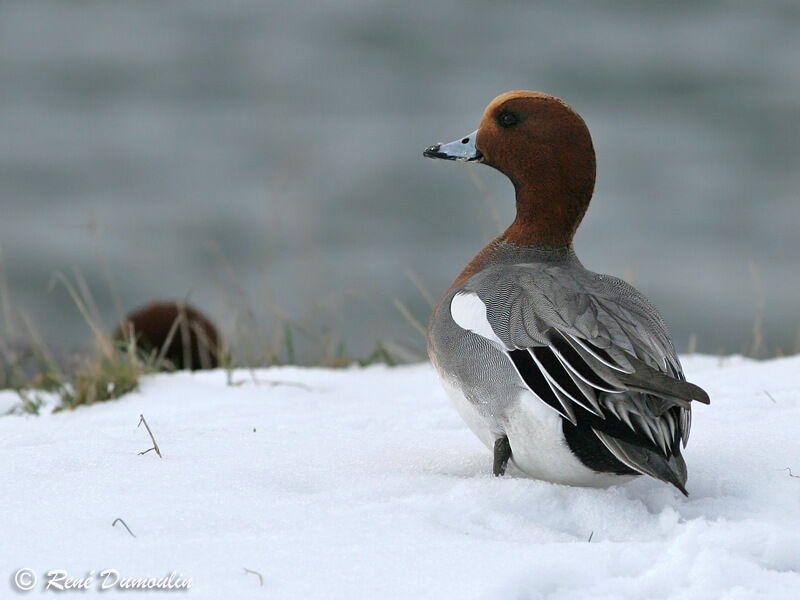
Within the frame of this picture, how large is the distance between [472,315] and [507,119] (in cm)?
76

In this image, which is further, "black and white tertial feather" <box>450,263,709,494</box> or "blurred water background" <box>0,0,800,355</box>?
"blurred water background" <box>0,0,800,355</box>

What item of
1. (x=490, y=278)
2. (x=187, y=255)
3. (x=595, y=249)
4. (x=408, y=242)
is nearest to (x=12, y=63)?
(x=187, y=255)

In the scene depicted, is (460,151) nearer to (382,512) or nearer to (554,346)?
(554,346)

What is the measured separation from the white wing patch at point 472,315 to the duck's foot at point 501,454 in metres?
0.26

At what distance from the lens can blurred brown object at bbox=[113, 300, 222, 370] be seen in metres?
5.71

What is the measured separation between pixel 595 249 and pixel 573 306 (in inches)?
327

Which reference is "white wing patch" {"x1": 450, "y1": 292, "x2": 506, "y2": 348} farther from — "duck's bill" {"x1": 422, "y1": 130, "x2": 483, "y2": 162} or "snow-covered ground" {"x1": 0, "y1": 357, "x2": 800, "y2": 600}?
"duck's bill" {"x1": 422, "y1": 130, "x2": 483, "y2": 162}

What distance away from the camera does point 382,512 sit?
8.70 feet

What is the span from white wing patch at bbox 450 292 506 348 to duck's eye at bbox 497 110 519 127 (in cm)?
61

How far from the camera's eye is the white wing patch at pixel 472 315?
3.03 meters

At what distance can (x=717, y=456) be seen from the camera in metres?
3.17

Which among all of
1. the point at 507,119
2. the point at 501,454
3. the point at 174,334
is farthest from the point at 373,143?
the point at 501,454

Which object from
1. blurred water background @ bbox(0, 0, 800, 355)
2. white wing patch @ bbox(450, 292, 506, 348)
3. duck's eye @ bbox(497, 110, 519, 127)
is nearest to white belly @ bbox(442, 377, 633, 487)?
white wing patch @ bbox(450, 292, 506, 348)

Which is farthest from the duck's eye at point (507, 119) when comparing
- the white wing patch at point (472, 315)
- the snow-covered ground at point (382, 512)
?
the snow-covered ground at point (382, 512)
